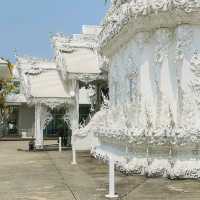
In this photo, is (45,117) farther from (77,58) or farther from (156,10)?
(156,10)

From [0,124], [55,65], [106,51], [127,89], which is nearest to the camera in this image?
[127,89]

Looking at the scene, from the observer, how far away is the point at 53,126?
1793 inches

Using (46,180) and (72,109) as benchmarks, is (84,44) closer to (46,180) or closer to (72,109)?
(72,109)

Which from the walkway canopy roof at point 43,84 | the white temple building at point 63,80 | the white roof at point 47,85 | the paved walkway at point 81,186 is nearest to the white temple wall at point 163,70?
the paved walkway at point 81,186

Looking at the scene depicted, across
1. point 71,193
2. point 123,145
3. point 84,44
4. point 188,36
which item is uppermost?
point 84,44

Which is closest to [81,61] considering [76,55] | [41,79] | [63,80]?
[76,55]

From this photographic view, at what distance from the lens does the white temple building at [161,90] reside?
11.0 m

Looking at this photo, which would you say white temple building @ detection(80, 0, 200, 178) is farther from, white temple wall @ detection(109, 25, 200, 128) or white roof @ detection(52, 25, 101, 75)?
white roof @ detection(52, 25, 101, 75)

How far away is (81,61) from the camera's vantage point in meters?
24.1

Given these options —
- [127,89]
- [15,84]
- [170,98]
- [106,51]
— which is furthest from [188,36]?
[15,84]

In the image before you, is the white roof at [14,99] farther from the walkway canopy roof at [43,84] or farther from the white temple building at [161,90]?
the white temple building at [161,90]

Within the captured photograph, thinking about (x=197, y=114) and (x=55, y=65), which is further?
(x=55, y=65)

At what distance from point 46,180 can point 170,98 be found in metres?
3.72

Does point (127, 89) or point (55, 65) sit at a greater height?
point (55, 65)
